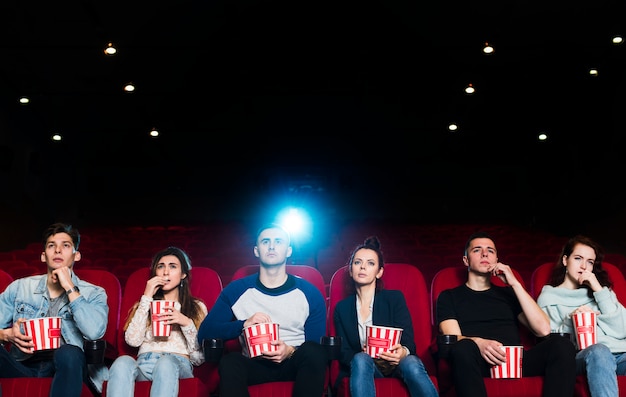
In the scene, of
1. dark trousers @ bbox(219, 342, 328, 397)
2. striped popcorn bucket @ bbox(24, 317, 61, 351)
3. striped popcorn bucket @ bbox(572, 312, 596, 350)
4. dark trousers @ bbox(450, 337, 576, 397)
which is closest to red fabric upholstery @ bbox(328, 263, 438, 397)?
dark trousers @ bbox(219, 342, 328, 397)

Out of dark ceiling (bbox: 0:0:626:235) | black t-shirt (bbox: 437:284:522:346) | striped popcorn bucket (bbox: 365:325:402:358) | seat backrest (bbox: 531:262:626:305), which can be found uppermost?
dark ceiling (bbox: 0:0:626:235)

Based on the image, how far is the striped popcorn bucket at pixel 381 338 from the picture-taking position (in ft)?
8.06

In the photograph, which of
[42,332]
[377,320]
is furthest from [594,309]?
[42,332]

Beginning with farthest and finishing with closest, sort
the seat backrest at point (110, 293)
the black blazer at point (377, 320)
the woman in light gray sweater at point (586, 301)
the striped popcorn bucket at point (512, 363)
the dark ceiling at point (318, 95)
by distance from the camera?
the dark ceiling at point (318, 95) < the seat backrest at point (110, 293) < the black blazer at point (377, 320) < the woman in light gray sweater at point (586, 301) < the striped popcorn bucket at point (512, 363)

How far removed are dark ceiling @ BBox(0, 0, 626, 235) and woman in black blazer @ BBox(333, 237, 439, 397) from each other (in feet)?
17.1

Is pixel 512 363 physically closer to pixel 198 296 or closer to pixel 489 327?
pixel 489 327

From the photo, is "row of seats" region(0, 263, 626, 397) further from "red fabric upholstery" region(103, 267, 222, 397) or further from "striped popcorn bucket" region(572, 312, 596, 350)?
"striped popcorn bucket" region(572, 312, 596, 350)

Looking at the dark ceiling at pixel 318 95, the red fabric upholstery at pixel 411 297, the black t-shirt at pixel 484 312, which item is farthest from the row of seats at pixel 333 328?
the dark ceiling at pixel 318 95

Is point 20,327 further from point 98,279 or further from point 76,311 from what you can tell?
point 98,279

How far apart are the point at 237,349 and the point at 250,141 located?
9131 mm

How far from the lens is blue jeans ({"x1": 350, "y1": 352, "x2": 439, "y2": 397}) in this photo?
2.40 metres

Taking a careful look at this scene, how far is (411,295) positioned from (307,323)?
54 cm

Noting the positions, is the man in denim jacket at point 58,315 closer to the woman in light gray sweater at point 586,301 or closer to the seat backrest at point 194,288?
the seat backrest at point 194,288

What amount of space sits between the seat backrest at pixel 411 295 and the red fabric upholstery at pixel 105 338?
1000 mm
